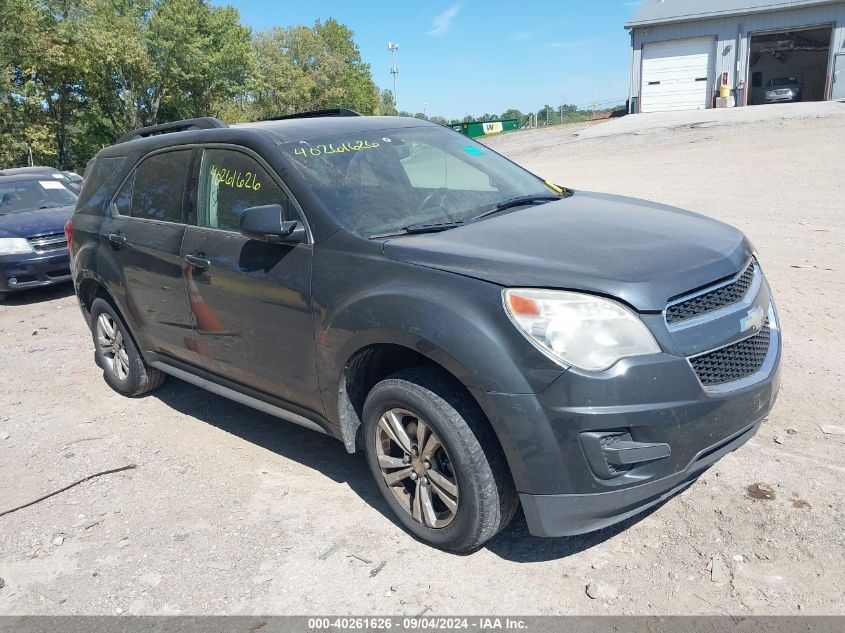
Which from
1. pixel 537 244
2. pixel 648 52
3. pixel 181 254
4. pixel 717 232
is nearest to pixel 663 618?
pixel 537 244

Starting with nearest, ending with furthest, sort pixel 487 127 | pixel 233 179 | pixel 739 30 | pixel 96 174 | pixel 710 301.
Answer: pixel 710 301, pixel 233 179, pixel 96 174, pixel 739 30, pixel 487 127

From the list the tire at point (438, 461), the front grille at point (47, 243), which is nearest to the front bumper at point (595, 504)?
the tire at point (438, 461)

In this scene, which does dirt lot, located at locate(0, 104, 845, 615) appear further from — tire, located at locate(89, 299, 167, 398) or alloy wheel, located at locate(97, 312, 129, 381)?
alloy wheel, located at locate(97, 312, 129, 381)

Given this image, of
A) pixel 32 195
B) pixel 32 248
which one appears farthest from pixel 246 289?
pixel 32 195

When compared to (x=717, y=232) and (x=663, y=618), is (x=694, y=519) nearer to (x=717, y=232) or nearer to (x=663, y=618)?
(x=663, y=618)

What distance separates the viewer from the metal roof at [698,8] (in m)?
28.9

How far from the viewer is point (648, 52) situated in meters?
31.3

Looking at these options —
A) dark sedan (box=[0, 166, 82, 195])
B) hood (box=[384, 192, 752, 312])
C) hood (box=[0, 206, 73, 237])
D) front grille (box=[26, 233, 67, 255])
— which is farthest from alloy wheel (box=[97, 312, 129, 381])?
dark sedan (box=[0, 166, 82, 195])

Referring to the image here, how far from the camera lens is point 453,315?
2828 millimetres

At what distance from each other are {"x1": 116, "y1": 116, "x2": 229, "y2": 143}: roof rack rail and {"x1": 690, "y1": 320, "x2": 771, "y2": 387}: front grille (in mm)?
3144

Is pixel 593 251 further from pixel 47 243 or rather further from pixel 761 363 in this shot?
pixel 47 243

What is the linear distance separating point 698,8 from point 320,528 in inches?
1283

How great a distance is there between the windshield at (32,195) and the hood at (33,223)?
0.32 meters

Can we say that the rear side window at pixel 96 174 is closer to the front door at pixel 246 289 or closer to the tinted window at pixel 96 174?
the tinted window at pixel 96 174
